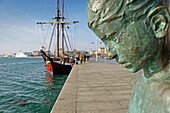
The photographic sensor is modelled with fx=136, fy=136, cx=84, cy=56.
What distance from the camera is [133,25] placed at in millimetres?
784

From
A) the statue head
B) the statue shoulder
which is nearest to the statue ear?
the statue head

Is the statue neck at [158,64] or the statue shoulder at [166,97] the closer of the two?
the statue shoulder at [166,97]

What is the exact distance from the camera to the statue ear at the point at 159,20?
0.75m

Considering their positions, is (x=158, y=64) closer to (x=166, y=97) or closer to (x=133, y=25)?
(x=166, y=97)

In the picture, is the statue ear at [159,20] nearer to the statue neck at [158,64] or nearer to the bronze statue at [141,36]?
the bronze statue at [141,36]

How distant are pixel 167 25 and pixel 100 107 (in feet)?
9.40

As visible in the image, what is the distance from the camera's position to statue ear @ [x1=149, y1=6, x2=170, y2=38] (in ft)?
2.45

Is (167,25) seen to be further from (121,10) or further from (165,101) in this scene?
(165,101)

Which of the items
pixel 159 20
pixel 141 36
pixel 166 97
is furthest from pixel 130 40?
pixel 166 97

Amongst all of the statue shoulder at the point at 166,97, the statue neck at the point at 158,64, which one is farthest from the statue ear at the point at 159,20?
the statue shoulder at the point at 166,97

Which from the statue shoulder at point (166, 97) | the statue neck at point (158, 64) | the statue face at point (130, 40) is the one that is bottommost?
the statue shoulder at point (166, 97)

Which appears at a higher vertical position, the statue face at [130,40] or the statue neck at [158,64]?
the statue face at [130,40]

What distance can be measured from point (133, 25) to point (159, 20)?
0.14 metres

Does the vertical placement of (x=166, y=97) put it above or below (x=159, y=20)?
below
